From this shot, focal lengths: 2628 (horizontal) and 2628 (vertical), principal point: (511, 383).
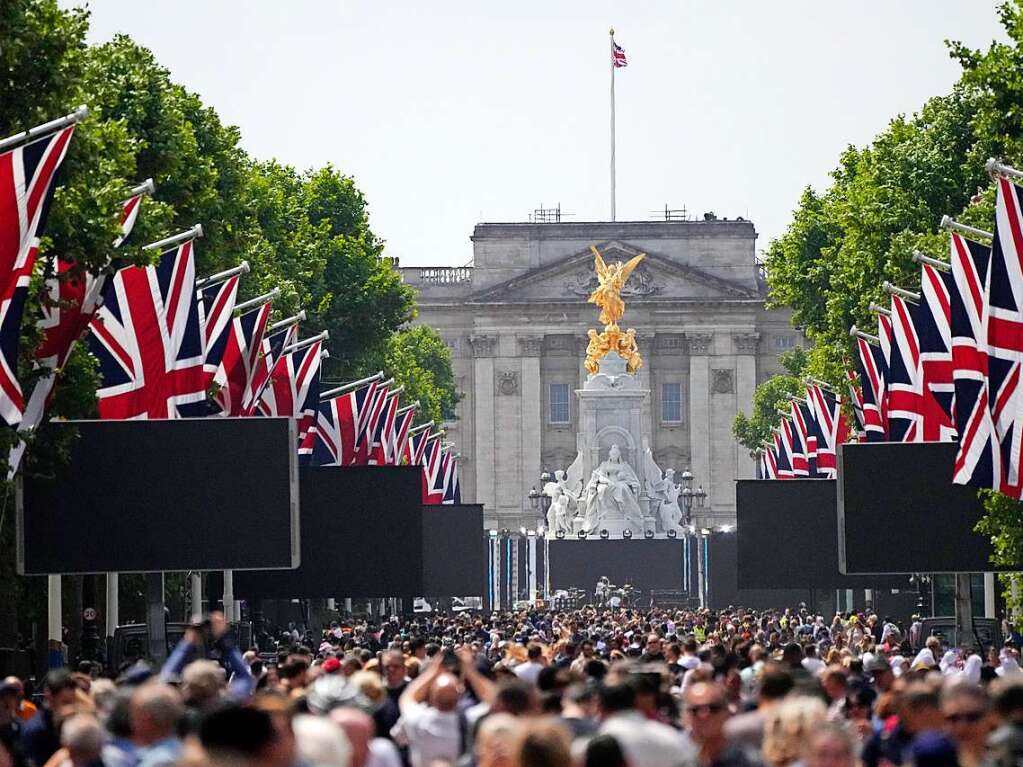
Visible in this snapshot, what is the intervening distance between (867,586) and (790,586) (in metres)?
6.56

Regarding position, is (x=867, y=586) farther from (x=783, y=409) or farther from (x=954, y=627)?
(x=783, y=409)

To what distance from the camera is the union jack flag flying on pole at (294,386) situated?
161 ft

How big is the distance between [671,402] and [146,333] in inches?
5024

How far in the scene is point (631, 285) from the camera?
16125 centimetres

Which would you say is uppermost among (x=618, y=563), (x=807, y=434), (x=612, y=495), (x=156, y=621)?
(x=612, y=495)

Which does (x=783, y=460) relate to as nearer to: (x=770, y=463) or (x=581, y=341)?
(x=770, y=463)

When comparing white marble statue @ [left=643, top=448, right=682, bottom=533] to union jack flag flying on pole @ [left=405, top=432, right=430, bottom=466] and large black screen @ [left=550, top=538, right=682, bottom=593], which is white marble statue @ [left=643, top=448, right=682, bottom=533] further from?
union jack flag flying on pole @ [left=405, top=432, right=430, bottom=466]

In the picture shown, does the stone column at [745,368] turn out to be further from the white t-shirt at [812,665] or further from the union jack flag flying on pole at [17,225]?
the white t-shirt at [812,665]

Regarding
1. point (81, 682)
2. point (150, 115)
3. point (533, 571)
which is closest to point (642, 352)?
point (533, 571)

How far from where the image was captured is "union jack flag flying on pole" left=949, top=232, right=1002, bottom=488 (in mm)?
33781

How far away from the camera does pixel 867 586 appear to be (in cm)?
5331

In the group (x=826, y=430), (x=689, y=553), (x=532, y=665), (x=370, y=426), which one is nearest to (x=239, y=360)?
(x=370, y=426)

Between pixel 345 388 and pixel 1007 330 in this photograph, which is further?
pixel 345 388

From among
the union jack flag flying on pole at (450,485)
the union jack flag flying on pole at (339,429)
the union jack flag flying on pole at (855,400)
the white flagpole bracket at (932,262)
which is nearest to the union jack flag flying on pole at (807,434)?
the union jack flag flying on pole at (855,400)
